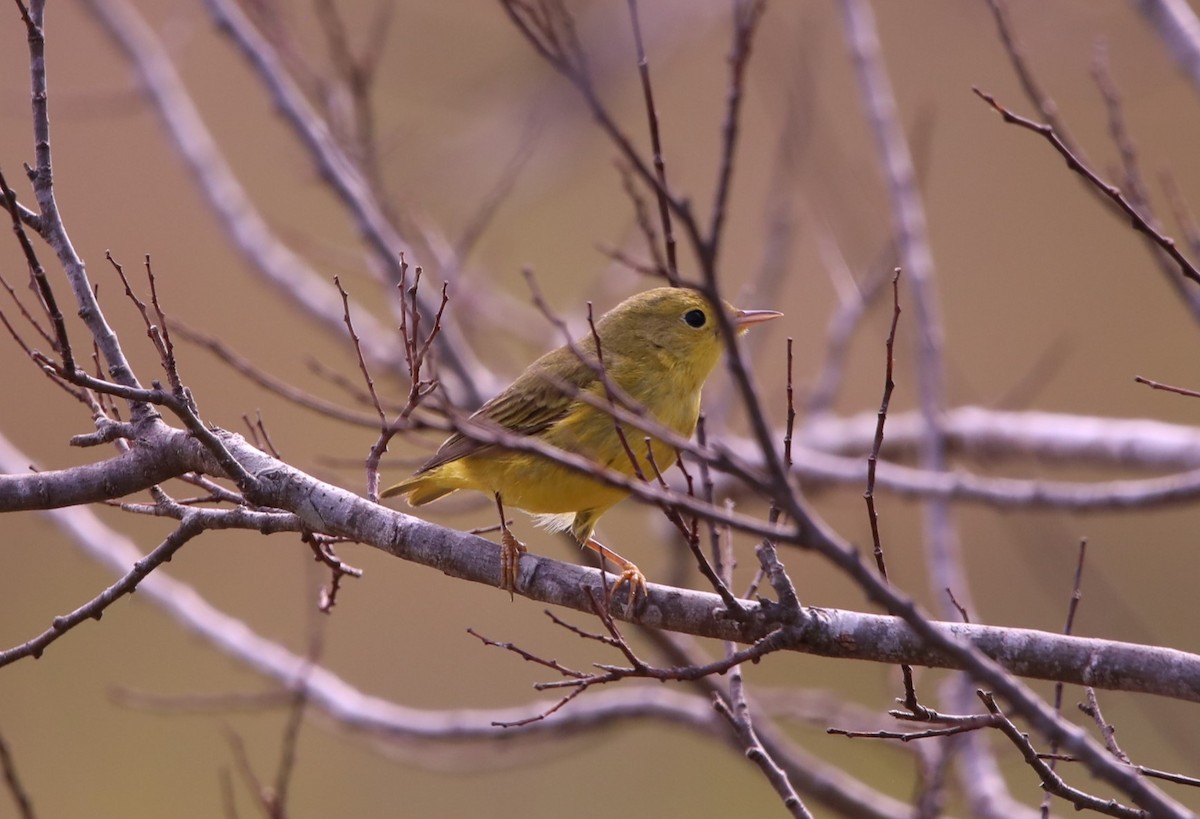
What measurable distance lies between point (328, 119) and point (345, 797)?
7.06m

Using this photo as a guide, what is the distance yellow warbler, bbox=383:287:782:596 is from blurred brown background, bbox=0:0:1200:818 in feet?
11.7

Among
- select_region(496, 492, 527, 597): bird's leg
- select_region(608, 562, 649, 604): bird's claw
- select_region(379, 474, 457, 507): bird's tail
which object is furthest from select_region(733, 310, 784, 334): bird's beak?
select_region(496, 492, 527, 597): bird's leg

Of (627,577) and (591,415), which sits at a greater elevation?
(591,415)

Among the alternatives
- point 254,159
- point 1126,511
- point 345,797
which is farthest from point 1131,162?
point 254,159

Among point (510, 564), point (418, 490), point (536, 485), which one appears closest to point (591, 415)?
point (536, 485)

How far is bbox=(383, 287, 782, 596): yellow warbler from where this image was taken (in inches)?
144

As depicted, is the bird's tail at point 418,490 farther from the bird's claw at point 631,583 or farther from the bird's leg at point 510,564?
the bird's leg at point 510,564

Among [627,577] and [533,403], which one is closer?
[627,577]

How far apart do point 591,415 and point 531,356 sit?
14.6ft

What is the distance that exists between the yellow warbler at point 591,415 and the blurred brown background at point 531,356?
3.56 m

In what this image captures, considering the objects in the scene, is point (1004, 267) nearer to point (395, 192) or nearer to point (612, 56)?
point (612, 56)

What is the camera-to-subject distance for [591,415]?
151 inches

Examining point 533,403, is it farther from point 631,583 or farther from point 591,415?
point 631,583

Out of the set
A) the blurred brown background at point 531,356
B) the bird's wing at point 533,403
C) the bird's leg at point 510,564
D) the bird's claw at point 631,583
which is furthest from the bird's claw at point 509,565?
the blurred brown background at point 531,356
